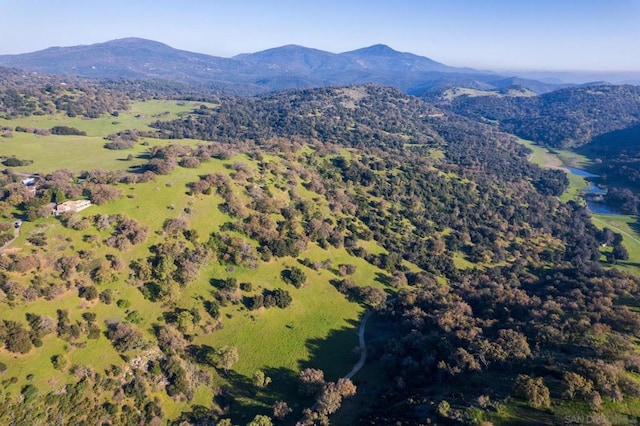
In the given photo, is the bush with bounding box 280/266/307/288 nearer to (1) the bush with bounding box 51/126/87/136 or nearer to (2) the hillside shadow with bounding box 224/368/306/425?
(2) the hillside shadow with bounding box 224/368/306/425

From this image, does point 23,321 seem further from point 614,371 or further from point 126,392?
point 614,371

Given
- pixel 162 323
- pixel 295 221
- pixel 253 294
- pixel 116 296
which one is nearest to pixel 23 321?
pixel 116 296

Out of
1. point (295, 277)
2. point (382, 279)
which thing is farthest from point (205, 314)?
point (382, 279)

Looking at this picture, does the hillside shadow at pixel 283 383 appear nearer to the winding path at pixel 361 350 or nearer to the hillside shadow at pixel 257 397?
the hillside shadow at pixel 257 397

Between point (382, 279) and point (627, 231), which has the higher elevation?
point (382, 279)

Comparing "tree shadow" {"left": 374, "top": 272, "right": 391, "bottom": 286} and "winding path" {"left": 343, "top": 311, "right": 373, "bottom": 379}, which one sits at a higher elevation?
"tree shadow" {"left": 374, "top": 272, "right": 391, "bottom": 286}

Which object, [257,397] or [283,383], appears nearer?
[257,397]

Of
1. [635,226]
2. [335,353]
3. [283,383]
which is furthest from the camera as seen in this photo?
[635,226]

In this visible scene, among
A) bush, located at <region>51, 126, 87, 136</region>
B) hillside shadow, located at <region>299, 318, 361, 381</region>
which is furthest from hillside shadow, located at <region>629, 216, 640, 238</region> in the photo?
bush, located at <region>51, 126, 87, 136</region>

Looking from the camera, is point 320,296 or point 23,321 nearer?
point 23,321

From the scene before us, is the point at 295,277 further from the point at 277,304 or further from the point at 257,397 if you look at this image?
the point at 257,397

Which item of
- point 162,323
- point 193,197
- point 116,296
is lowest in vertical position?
point 162,323
